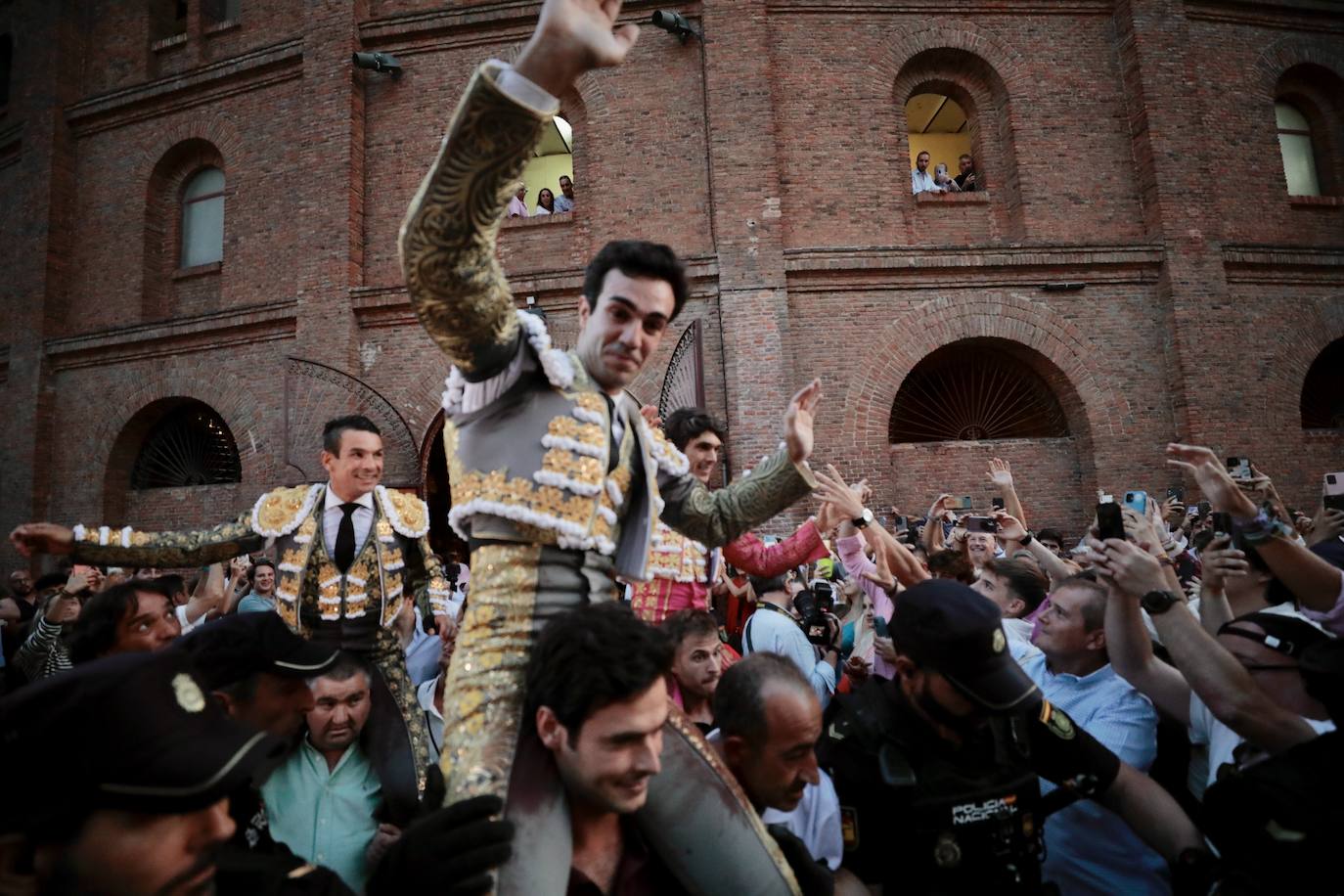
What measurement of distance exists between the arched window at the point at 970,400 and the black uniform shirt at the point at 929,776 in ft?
31.8

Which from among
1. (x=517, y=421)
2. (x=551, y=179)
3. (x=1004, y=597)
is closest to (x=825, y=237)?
(x=551, y=179)

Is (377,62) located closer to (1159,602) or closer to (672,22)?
(672,22)

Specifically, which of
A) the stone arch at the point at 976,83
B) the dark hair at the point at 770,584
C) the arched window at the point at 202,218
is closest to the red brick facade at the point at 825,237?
the stone arch at the point at 976,83

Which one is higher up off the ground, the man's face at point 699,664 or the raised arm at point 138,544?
the raised arm at point 138,544

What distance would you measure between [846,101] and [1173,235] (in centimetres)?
506

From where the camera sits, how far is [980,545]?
19.4ft

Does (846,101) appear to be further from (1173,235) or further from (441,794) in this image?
(441,794)

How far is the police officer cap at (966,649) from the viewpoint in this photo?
2.31 meters

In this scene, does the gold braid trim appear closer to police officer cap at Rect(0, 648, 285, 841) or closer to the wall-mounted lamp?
police officer cap at Rect(0, 648, 285, 841)

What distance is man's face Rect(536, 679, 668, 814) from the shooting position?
1.78 meters

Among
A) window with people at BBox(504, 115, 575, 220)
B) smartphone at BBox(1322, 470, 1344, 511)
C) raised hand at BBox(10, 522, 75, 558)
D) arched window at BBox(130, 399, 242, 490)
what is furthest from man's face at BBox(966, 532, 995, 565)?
arched window at BBox(130, 399, 242, 490)

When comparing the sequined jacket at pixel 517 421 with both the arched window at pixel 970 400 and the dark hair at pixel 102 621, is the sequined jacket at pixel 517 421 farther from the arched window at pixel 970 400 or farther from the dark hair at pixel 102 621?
the arched window at pixel 970 400

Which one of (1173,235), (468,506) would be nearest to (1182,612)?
(468,506)

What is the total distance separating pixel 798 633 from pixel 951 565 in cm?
107
